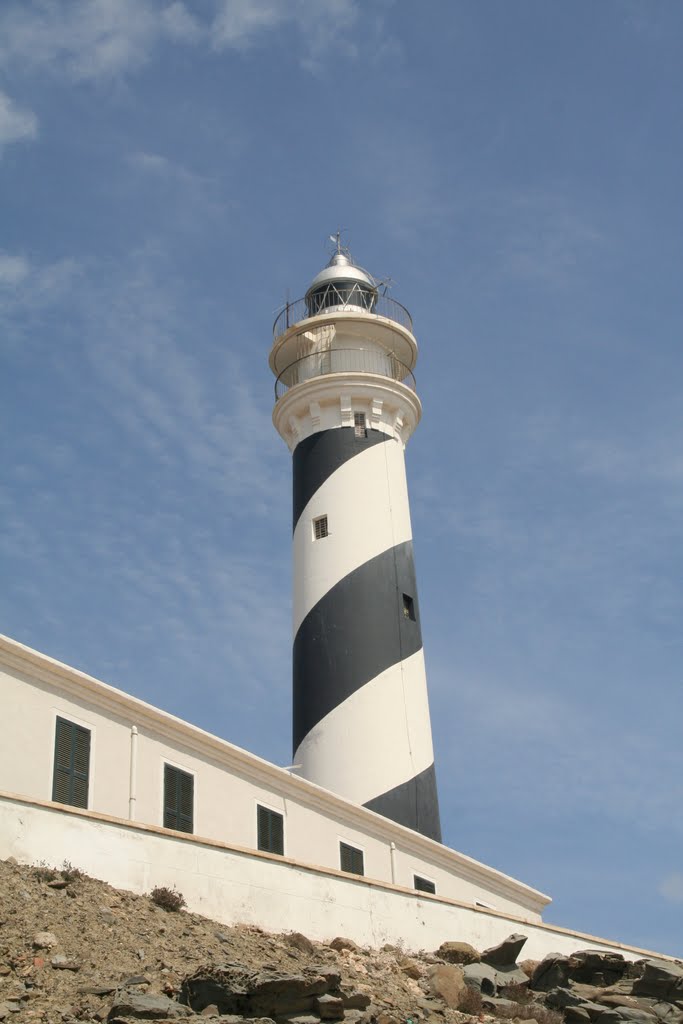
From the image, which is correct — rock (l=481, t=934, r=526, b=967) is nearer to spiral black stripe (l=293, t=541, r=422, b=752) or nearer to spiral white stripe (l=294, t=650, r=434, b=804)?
spiral white stripe (l=294, t=650, r=434, b=804)

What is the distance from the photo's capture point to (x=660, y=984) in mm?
16828

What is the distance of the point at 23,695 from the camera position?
1827cm

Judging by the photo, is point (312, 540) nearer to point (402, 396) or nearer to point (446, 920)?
point (402, 396)

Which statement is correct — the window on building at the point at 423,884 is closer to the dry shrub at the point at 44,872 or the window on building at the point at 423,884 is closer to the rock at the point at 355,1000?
the dry shrub at the point at 44,872

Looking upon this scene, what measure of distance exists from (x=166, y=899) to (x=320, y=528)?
589 inches

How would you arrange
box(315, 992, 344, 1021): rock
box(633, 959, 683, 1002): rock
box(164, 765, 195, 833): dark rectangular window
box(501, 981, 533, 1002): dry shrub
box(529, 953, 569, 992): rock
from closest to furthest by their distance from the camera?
box(315, 992, 344, 1021): rock → box(501, 981, 533, 1002): dry shrub → box(633, 959, 683, 1002): rock → box(529, 953, 569, 992): rock → box(164, 765, 195, 833): dark rectangular window

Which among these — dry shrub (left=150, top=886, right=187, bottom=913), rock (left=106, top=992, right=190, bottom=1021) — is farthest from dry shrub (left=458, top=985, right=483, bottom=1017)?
rock (left=106, top=992, right=190, bottom=1021)

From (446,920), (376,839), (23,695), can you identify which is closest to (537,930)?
(446,920)

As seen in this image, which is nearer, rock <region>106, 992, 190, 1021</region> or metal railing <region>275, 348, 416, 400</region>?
rock <region>106, 992, 190, 1021</region>

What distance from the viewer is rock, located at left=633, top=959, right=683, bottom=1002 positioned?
55.1 feet

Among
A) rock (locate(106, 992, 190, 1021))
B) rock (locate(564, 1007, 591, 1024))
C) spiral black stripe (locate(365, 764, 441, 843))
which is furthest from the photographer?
spiral black stripe (locate(365, 764, 441, 843))

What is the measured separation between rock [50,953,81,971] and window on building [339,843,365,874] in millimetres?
10845

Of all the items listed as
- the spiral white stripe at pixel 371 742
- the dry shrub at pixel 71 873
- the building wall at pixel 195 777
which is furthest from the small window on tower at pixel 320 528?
the dry shrub at pixel 71 873

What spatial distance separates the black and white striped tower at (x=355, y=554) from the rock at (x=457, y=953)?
794cm
